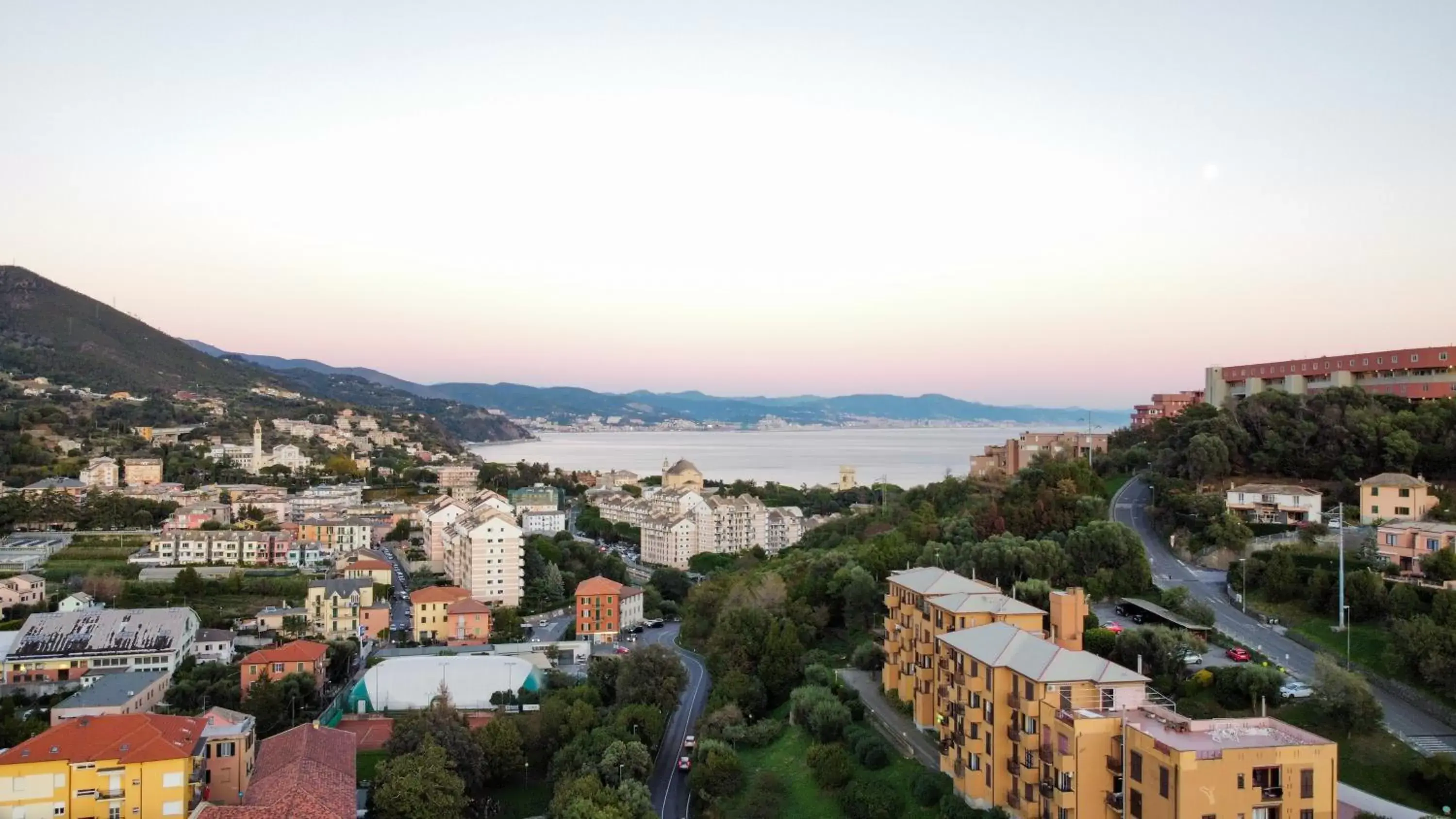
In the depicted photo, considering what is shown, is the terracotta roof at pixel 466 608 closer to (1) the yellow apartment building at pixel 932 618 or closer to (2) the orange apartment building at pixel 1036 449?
(1) the yellow apartment building at pixel 932 618

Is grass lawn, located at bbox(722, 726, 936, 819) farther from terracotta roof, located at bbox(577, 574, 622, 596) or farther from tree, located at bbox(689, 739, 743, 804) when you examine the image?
terracotta roof, located at bbox(577, 574, 622, 596)

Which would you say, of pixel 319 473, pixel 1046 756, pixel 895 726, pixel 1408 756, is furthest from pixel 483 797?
pixel 319 473

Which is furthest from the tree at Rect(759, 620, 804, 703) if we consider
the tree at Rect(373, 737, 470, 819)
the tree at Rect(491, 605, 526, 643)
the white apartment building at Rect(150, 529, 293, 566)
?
the white apartment building at Rect(150, 529, 293, 566)

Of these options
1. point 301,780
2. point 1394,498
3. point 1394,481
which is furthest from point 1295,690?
point 301,780

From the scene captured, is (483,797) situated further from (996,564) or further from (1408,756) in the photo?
(1408,756)

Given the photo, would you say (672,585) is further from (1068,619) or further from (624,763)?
(1068,619)
